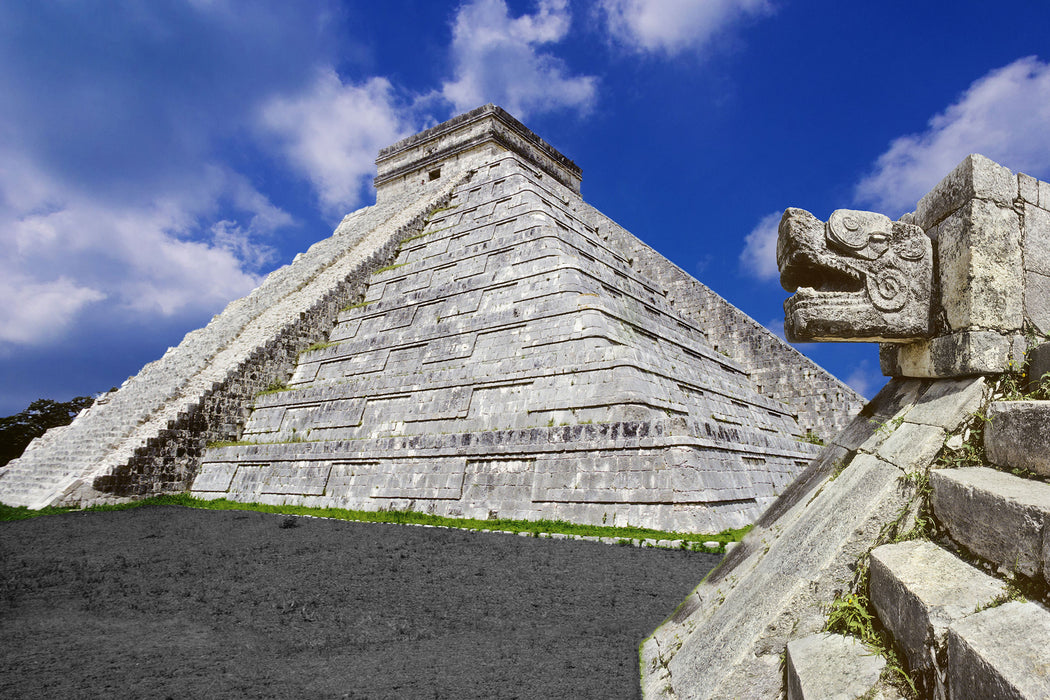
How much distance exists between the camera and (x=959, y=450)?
2480 millimetres

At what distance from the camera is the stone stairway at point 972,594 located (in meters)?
1.56

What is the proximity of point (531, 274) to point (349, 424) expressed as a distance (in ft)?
14.9

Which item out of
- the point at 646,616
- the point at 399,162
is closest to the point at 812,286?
the point at 646,616

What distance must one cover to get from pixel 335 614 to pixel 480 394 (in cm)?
554

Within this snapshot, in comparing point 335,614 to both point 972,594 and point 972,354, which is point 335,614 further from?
point 972,354

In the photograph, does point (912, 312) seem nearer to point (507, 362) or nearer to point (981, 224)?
point (981, 224)

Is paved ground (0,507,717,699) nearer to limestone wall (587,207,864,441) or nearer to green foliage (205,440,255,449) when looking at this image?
green foliage (205,440,255,449)

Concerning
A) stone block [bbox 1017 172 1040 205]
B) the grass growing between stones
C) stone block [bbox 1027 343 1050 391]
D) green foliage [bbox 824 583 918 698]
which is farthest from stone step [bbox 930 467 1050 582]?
the grass growing between stones

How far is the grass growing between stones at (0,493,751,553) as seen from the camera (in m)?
6.79

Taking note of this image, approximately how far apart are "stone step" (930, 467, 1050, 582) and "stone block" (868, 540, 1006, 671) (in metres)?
0.09

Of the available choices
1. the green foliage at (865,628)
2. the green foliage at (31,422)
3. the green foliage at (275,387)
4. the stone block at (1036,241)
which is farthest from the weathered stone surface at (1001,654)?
the green foliage at (31,422)

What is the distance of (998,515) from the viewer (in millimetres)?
1907

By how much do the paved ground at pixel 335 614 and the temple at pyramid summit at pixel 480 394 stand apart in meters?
1.58

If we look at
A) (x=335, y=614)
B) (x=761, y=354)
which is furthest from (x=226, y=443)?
(x=761, y=354)
